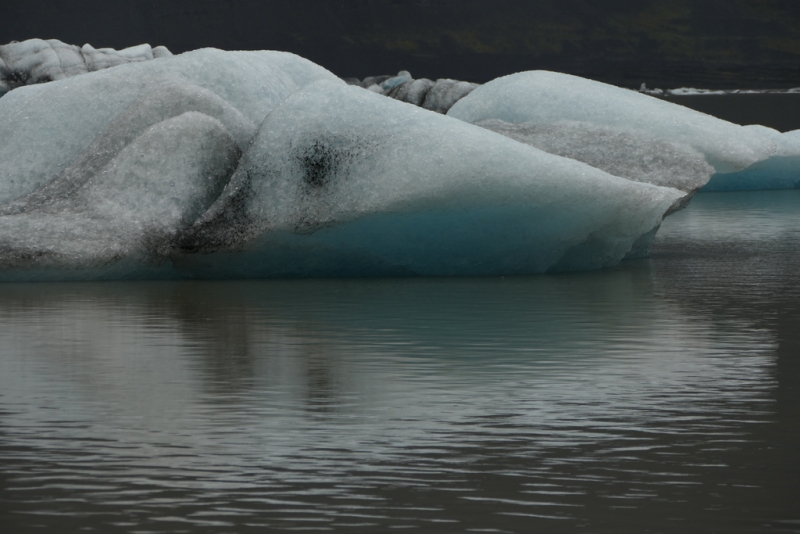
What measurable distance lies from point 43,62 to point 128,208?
121ft

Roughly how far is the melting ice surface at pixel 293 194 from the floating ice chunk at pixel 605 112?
2.86 meters

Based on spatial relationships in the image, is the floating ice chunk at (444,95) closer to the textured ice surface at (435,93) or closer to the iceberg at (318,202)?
the textured ice surface at (435,93)

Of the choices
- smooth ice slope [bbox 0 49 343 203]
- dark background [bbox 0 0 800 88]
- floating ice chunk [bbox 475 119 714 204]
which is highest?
dark background [bbox 0 0 800 88]

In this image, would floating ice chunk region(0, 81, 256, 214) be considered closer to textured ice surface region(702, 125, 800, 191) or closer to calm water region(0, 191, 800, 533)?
calm water region(0, 191, 800, 533)

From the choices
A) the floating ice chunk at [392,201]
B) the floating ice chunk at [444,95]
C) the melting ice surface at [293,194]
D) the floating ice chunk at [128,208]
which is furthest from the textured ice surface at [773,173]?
the floating ice chunk at [444,95]

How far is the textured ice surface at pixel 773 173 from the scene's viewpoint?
19.3m

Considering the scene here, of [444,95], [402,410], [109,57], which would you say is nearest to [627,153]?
[402,410]

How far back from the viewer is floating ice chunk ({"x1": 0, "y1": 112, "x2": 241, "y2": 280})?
9359mm

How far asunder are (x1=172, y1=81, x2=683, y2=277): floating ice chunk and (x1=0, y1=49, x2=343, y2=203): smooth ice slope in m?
0.96

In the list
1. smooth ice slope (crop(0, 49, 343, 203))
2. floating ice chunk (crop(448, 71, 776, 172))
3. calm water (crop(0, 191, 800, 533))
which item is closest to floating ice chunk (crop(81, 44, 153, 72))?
floating ice chunk (crop(448, 71, 776, 172))

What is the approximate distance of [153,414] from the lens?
5023mm

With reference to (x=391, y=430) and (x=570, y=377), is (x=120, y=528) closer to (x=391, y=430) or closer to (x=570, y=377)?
(x=391, y=430)

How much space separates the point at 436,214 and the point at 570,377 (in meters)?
3.65

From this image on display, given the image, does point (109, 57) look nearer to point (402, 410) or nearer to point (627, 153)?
point (627, 153)
